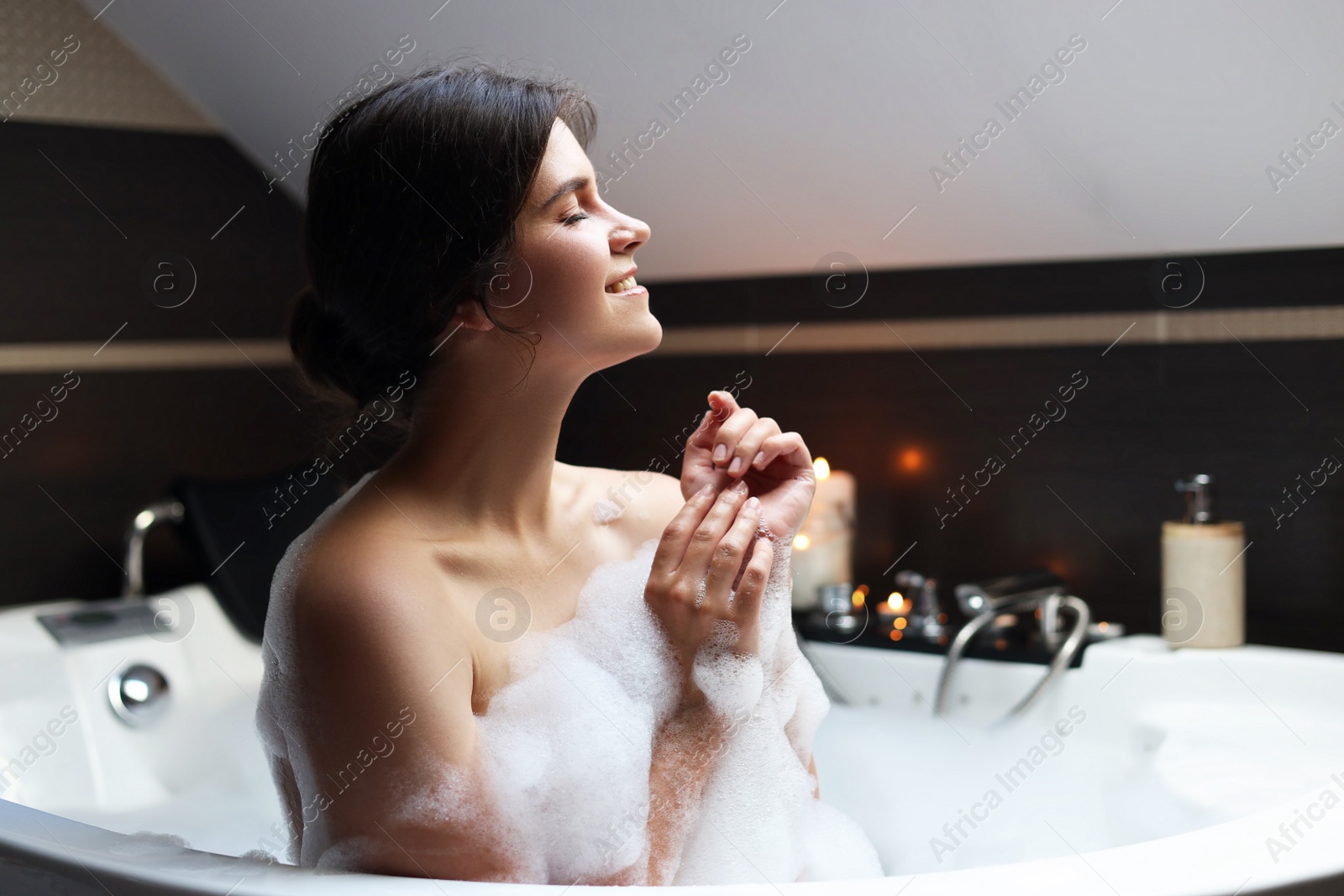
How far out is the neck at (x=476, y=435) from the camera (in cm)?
101

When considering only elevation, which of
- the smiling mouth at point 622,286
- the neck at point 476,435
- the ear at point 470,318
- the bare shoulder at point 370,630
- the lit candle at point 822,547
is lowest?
the lit candle at point 822,547

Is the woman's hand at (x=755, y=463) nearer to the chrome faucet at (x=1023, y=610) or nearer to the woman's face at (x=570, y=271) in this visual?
the woman's face at (x=570, y=271)

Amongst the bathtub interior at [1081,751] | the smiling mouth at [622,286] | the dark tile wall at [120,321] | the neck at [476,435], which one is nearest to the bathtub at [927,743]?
the bathtub interior at [1081,751]

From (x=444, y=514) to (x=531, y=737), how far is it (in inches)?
8.6

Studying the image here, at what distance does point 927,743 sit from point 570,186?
3.61 ft

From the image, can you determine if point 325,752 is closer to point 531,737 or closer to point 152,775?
point 531,737

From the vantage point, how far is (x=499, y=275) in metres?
0.96

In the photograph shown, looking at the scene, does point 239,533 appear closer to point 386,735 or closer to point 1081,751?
point 386,735

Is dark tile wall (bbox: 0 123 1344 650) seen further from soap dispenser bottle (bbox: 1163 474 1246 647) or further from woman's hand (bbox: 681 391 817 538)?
woman's hand (bbox: 681 391 817 538)

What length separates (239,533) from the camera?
6.48 ft

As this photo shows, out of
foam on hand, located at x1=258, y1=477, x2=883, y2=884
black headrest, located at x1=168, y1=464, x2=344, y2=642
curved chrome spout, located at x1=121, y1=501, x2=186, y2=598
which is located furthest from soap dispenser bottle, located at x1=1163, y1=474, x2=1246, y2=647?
curved chrome spout, located at x1=121, y1=501, x2=186, y2=598

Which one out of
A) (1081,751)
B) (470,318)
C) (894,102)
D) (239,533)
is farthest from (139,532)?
(1081,751)

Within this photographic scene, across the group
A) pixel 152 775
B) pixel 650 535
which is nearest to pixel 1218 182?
pixel 650 535

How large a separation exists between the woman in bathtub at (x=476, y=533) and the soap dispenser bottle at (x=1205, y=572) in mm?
793
